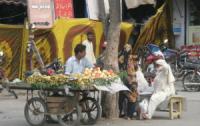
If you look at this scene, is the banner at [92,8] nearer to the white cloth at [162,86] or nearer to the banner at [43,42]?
the banner at [43,42]

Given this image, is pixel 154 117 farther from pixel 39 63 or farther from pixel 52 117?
pixel 39 63

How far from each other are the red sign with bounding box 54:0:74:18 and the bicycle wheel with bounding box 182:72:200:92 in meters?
4.53

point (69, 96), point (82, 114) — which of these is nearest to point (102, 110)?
point (82, 114)

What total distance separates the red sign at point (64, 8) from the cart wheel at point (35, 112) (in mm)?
7931

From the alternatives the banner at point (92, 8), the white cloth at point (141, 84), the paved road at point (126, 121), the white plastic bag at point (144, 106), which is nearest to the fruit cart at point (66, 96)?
the paved road at point (126, 121)

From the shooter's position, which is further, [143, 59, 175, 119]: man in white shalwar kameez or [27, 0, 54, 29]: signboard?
[27, 0, 54, 29]: signboard

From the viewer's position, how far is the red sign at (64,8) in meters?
19.6

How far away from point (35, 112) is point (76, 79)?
1275 mm

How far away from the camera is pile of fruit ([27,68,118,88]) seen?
1099 centimetres

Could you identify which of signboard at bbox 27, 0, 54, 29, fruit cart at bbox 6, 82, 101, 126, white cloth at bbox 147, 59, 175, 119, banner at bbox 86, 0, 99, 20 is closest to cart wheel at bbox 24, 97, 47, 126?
fruit cart at bbox 6, 82, 101, 126

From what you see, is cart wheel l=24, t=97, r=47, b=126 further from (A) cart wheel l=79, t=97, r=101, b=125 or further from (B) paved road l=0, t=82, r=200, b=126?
(A) cart wheel l=79, t=97, r=101, b=125

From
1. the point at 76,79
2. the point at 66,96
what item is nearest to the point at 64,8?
the point at 66,96

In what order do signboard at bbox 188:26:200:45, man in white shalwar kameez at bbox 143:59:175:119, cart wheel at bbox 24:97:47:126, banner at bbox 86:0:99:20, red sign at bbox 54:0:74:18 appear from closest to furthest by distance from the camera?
cart wheel at bbox 24:97:47:126 < man in white shalwar kameez at bbox 143:59:175:119 < red sign at bbox 54:0:74:18 < banner at bbox 86:0:99:20 < signboard at bbox 188:26:200:45

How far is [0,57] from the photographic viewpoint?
1842 cm
